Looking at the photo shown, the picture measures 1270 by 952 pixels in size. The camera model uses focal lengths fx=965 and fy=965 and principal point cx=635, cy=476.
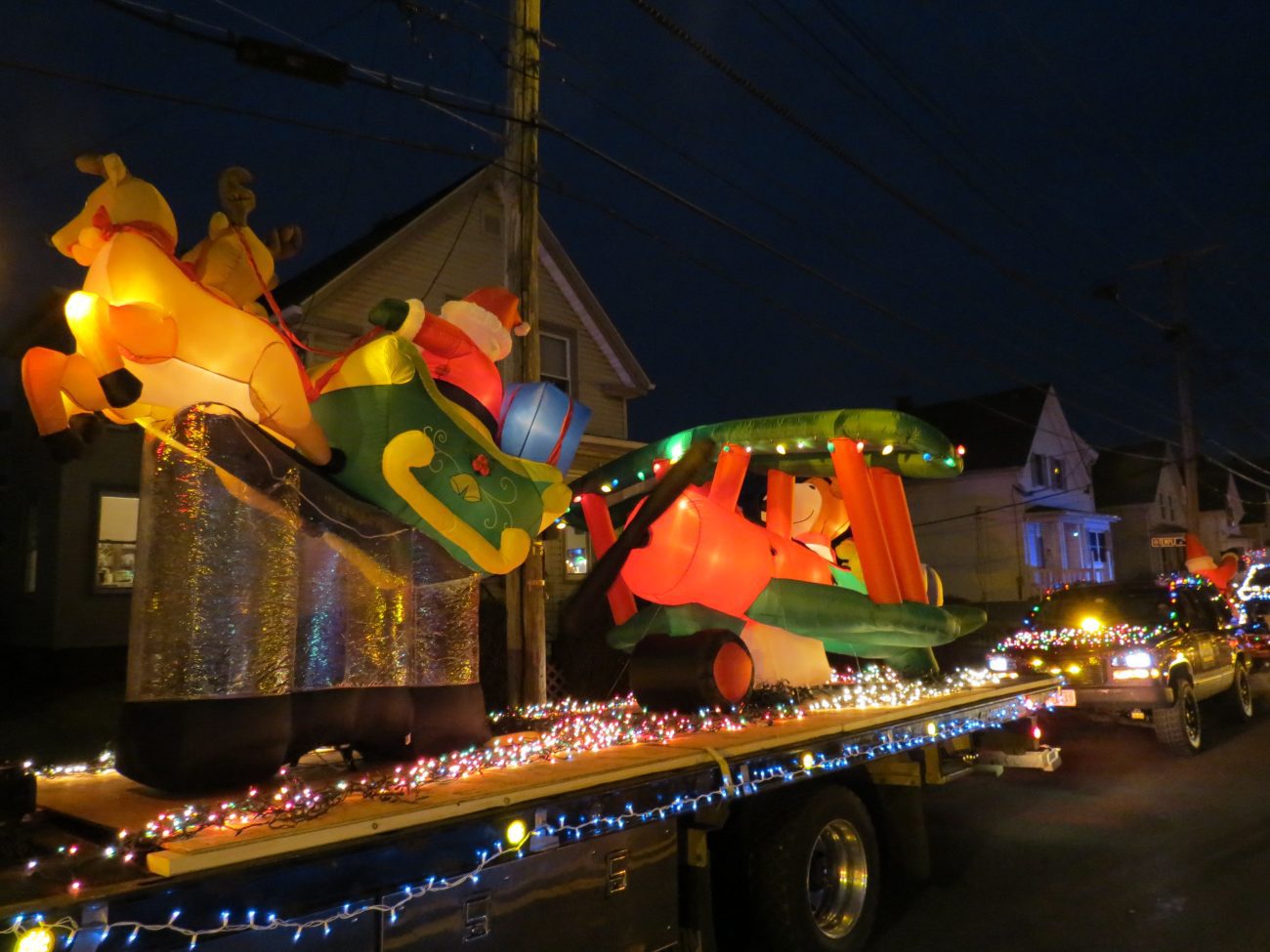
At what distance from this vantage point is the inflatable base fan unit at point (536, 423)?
4.80m

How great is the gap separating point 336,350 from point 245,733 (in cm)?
993

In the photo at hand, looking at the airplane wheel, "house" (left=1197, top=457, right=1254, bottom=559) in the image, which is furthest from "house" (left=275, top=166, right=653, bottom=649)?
"house" (left=1197, top=457, right=1254, bottom=559)

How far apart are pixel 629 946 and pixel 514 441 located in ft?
7.66

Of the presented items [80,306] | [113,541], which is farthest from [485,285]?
[80,306]

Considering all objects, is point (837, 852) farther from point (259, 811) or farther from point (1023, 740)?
point (259, 811)

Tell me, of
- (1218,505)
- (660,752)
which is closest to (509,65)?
(660,752)

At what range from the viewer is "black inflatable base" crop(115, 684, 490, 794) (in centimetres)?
328

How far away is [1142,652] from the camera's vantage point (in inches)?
401

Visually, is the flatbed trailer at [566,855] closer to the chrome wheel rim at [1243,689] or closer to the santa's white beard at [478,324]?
the santa's white beard at [478,324]

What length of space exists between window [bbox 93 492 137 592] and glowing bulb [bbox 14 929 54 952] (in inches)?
→ 496

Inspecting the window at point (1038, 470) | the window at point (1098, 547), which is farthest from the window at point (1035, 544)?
the window at point (1098, 547)

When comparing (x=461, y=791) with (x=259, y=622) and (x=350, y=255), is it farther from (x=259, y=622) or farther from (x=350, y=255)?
(x=350, y=255)

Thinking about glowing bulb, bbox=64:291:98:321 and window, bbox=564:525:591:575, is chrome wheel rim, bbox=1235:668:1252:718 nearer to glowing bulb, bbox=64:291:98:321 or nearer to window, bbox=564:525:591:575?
window, bbox=564:525:591:575

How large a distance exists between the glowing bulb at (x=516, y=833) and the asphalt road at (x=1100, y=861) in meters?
2.97
